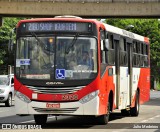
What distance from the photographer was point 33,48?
1867 centimetres

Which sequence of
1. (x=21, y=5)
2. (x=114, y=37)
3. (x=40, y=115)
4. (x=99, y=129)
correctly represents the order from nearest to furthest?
(x=99, y=129)
(x=40, y=115)
(x=114, y=37)
(x=21, y=5)

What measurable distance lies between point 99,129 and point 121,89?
4708 millimetres

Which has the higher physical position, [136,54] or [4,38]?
[4,38]

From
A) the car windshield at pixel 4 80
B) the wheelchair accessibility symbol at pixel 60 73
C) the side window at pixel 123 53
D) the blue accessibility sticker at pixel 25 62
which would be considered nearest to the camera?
the wheelchair accessibility symbol at pixel 60 73

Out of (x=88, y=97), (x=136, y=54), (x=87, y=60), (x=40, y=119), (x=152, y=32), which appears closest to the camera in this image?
(x=88, y=97)

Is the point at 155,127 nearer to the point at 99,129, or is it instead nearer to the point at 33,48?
the point at 99,129

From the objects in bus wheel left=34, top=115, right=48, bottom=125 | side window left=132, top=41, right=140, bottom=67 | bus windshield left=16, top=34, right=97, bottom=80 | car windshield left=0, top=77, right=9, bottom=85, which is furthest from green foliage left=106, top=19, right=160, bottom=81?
bus windshield left=16, top=34, right=97, bottom=80

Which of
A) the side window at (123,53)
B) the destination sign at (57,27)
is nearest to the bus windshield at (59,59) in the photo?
A: the destination sign at (57,27)

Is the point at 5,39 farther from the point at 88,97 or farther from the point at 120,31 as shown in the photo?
the point at 88,97

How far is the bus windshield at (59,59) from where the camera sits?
60.1 feet

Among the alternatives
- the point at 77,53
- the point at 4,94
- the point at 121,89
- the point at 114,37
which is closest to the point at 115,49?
the point at 114,37

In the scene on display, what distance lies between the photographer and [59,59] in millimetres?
18406

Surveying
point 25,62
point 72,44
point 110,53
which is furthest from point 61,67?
point 110,53

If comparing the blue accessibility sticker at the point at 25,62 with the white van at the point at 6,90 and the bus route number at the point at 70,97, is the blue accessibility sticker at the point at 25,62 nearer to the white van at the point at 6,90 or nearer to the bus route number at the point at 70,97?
the bus route number at the point at 70,97
